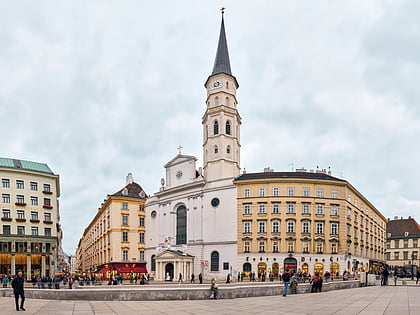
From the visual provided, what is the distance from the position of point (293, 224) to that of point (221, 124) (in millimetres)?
22345

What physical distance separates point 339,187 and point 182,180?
93.2 feet

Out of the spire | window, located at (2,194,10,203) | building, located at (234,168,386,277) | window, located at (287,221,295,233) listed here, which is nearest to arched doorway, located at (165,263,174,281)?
building, located at (234,168,386,277)

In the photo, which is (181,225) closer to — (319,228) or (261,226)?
(261,226)

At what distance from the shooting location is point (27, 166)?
2601 inches

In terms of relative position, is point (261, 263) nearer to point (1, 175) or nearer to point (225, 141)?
point (225, 141)

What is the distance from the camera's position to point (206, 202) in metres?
68.1

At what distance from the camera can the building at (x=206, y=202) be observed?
6506cm

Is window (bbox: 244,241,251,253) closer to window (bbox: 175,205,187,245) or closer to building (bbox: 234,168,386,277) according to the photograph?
building (bbox: 234,168,386,277)

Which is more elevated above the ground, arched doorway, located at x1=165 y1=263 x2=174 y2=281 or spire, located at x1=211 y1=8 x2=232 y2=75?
spire, located at x1=211 y1=8 x2=232 y2=75

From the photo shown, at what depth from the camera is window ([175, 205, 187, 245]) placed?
72.5 meters

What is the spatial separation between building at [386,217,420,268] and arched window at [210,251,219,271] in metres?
63.5

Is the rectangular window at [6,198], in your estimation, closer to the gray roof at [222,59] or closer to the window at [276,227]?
the window at [276,227]

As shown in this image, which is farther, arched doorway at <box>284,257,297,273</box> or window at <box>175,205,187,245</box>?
window at <box>175,205,187,245</box>

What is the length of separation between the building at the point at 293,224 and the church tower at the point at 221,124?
25.5 ft
